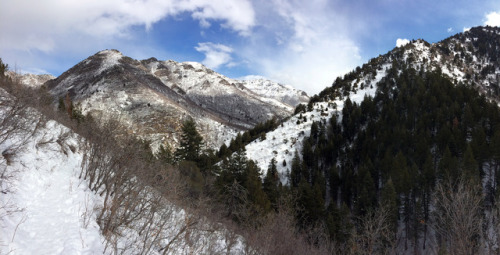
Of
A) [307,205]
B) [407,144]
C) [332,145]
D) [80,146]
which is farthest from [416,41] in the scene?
[80,146]

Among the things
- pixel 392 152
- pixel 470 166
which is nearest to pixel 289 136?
pixel 392 152

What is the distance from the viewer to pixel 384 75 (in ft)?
263

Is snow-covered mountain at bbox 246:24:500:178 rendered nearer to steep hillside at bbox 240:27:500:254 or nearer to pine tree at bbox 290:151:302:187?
steep hillside at bbox 240:27:500:254

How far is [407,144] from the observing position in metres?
55.1

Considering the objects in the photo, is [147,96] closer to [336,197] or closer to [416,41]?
[336,197]

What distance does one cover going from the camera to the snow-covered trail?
702 cm

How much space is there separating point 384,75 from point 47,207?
88918 millimetres

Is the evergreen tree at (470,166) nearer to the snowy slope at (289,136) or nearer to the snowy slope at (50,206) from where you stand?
the snowy slope at (289,136)

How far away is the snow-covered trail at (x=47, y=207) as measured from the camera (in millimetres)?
7018

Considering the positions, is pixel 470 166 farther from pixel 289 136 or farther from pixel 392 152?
pixel 289 136

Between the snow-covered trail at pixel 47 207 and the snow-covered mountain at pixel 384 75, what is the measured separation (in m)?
42.3

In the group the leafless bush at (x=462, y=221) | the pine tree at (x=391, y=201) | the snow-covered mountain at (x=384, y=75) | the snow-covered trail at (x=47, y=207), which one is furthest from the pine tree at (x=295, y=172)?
the snow-covered trail at (x=47, y=207)

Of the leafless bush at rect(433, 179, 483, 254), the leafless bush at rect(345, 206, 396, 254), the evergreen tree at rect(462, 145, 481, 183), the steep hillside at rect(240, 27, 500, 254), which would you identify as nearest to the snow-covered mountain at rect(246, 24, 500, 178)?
the steep hillside at rect(240, 27, 500, 254)

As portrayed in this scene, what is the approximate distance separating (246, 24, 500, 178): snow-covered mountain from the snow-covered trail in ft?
139
